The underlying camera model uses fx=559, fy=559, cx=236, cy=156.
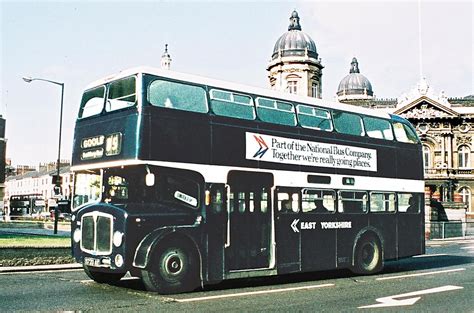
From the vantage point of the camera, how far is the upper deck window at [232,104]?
41.1ft

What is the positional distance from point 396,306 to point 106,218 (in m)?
5.89

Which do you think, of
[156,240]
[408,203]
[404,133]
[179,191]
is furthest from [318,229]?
[404,133]

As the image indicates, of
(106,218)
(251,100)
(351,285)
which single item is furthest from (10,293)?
(351,285)

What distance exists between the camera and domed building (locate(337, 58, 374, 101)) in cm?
8956

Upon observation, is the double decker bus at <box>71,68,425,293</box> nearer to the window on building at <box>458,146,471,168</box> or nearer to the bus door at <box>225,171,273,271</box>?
the bus door at <box>225,171,273,271</box>

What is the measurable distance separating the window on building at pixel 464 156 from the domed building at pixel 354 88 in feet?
75.9

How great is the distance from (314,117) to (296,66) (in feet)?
211

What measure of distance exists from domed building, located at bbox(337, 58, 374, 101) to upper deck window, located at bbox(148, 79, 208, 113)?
78372 mm

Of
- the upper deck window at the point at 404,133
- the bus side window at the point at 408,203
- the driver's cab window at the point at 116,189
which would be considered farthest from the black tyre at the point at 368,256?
the driver's cab window at the point at 116,189

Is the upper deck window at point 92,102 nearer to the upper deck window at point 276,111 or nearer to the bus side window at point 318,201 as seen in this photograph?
the upper deck window at point 276,111

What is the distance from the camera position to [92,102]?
41.5ft

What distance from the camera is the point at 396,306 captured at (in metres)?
10.3

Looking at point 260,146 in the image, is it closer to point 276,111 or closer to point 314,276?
point 276,111

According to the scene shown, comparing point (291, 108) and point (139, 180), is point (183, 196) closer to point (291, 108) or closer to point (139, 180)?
point (139, 180)
